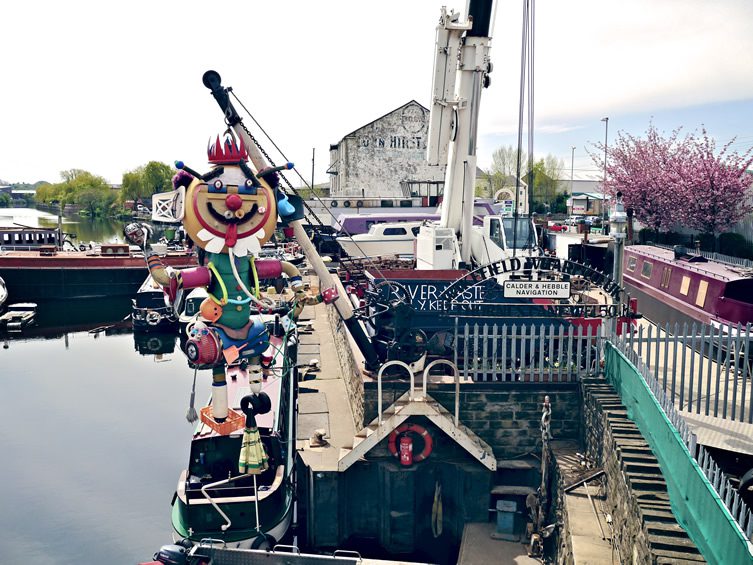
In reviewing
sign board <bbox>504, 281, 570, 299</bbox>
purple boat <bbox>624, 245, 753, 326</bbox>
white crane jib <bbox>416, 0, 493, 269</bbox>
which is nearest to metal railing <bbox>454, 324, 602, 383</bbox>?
sign board <bbox>504, 281, 570, 299</bbox>

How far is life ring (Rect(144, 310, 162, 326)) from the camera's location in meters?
30.8

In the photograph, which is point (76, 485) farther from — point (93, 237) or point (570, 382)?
point (93, 237)

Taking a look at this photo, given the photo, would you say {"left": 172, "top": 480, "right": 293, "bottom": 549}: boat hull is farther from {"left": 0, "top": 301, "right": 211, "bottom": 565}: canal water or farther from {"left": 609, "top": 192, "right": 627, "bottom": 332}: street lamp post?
{"left": 609, "top": 192, "right": 627, "bottom": 332}: street lamp post

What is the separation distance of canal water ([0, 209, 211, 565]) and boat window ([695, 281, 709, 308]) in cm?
1351

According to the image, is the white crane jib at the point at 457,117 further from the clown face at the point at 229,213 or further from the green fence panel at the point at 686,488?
the green fence panel at the point at 686,488

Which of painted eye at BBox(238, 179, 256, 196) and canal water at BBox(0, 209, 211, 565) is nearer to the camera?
painted eye at BBox(238, 179, 256, 196)

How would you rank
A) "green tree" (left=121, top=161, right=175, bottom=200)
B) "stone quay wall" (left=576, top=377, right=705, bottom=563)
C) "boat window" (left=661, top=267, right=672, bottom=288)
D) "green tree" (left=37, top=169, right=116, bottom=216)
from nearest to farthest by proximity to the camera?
1. "stone quay wall" (left=576, top=377, right=705, bottom=563)
2. "boat window" (left=661, top=267, right=672, bottom=288)
3. "green tree" (left=121, top=161, right=175, bottom=200)
4. "green tree" (left=37, top=169, right=116, bottom=216)

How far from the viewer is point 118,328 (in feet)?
115

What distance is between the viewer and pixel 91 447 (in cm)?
1889

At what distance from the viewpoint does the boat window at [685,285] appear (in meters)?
16.6

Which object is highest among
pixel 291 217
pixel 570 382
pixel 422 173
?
pixel 422 173

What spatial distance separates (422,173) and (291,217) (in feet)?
149

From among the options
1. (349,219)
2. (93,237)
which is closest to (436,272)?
(349,219)

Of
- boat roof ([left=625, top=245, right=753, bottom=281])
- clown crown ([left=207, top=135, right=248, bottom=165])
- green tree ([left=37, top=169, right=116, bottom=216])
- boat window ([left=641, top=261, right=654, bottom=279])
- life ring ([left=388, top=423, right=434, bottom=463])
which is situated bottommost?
life ring ([left=388, top=423, right=434, bottom=463])
